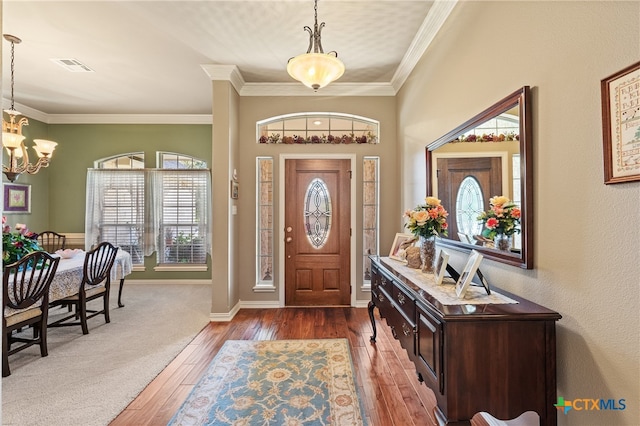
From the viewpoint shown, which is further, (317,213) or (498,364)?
(317,213)

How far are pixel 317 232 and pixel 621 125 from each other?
11.4 feet

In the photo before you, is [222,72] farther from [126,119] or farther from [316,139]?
[126,119]

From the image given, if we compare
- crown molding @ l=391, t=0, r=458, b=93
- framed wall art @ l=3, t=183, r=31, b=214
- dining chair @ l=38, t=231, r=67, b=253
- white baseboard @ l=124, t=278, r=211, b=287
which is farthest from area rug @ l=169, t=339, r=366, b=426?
framed wall art @ l=3, t=183, r=31, b=214

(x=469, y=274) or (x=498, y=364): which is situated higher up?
(x=469, y=274)

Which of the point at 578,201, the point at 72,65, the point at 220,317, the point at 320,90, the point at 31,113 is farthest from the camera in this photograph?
the point at 31,113

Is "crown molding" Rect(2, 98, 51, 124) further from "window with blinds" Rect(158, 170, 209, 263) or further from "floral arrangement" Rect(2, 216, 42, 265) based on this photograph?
"floral arrangement" Rect(2, 216, 42, 265)

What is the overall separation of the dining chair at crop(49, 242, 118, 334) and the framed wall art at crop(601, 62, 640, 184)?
4435mm

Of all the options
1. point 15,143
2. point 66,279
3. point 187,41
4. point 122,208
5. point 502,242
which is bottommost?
point 66,279

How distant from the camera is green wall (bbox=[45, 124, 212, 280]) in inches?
223

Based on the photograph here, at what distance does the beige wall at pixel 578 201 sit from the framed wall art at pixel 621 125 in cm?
4

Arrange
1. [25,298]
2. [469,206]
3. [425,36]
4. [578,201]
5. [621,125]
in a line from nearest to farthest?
[621,125] → [578,201] → [469,206] → [25,298] → [425,36]

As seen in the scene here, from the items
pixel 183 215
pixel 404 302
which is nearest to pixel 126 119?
pixel 183 215

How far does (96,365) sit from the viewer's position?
2.77m

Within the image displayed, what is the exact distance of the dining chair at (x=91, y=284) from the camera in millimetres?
3439
